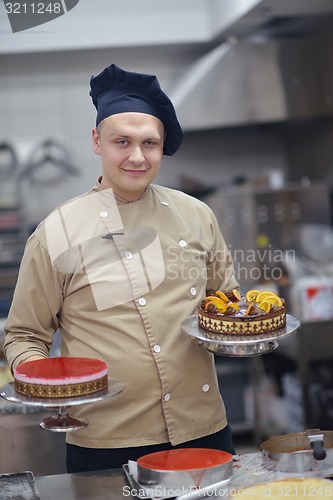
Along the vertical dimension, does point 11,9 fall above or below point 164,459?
above

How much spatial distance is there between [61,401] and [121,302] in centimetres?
35

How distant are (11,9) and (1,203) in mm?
2782

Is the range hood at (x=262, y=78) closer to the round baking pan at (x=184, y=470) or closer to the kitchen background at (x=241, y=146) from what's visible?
the kitchen background at (x=241, y=146)

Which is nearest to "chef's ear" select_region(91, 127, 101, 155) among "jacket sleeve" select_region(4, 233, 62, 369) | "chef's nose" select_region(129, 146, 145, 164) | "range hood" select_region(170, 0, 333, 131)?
"chef's nose" select_region(129, 146, 145, 164)

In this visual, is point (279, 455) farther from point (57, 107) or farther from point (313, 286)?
point (57, 107)

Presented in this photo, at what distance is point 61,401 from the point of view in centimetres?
160

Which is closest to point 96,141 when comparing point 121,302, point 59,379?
point 121,302

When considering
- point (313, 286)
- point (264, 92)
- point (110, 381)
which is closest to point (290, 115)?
point (264, 92)

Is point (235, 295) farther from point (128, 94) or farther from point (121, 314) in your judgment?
point (128, 94)

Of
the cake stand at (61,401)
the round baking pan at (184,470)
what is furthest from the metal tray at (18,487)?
the round baking pan at (184,470)

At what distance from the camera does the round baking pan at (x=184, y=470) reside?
1.55 m

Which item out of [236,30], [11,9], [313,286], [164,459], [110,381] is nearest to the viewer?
[164,459]

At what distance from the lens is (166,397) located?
1884 mm

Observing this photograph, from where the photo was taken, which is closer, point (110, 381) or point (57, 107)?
point (110, 381)
